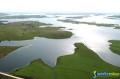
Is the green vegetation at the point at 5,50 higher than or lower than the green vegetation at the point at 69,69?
lower

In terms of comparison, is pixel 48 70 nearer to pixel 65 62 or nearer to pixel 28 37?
pixel 65 62

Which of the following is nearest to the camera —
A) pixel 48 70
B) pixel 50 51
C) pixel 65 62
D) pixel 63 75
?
pixel 63 75

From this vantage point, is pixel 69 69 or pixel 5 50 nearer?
pixel 69 69

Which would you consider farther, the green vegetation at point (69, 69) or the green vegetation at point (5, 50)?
the green vegetation at point (5, 50)

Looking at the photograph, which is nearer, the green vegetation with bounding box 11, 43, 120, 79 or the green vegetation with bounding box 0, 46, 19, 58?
the green vegetation with bounding box 11, 43, 120, 79

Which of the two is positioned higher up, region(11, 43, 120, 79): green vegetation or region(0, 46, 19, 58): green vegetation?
region(11, 43, 120, 79): green vegetation

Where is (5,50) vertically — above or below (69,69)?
below

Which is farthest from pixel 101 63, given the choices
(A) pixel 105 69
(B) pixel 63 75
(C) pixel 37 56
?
(C) pixel 37 56

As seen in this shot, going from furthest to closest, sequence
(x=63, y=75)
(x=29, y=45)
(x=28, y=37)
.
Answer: (x=28, y=37)
(x=29, y=45)
(x=63, y=75)
